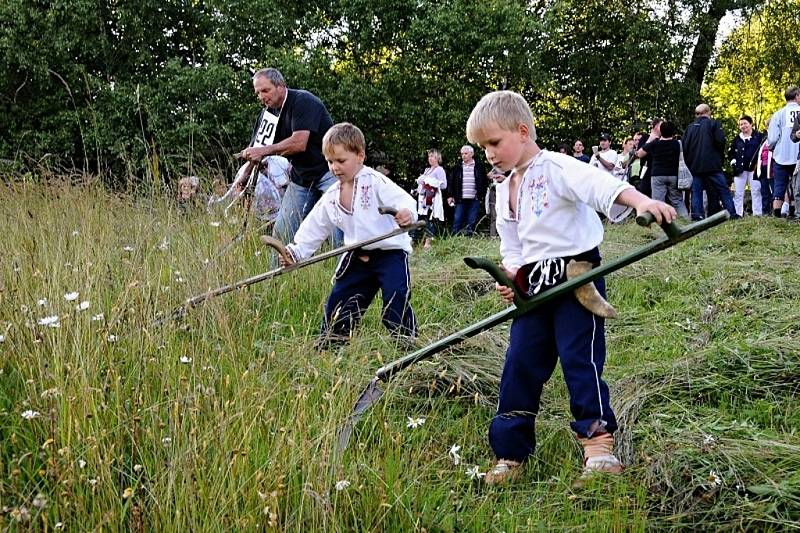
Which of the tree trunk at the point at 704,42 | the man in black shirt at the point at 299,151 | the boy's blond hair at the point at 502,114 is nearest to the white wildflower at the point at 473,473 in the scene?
the boy's blond hair at the point at 502,114

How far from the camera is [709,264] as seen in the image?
586 centimetres

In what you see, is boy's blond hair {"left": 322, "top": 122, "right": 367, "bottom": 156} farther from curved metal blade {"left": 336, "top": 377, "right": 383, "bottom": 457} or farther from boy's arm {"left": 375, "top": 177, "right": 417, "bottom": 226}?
curved metal blade {"left": 336, "top": 377, "right": 383, "bottom": 457}

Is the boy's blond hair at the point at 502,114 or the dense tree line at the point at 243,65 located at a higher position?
the dense tree line at the point at 243,65

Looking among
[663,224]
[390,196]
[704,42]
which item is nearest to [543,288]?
[663,224]

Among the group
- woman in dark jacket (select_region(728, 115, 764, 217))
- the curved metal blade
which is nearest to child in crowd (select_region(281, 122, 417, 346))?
the curved metal blade

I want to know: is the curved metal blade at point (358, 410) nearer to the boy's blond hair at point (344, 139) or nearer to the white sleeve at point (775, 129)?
the boy's blond hair at point (344, 139)

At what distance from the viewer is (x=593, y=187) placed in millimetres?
2363

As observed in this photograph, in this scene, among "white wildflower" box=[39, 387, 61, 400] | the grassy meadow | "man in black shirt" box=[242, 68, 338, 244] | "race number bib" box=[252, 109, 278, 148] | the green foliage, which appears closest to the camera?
the grassy meadow

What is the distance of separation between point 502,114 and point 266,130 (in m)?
3.36

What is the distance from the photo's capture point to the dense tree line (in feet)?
47.5

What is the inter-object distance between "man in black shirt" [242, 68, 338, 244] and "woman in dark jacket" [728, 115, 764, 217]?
321 inches

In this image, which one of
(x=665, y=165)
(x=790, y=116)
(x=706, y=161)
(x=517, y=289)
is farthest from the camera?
(x=665, y=165)

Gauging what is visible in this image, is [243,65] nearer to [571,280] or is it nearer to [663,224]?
[571,280]

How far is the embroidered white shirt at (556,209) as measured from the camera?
7.99ft
